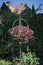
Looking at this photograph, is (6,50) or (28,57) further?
(6,50)

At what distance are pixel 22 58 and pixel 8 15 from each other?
3.74 metres

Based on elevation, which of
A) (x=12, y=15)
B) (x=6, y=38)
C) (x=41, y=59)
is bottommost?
(x=41, y=59)

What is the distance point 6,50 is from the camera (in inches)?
497

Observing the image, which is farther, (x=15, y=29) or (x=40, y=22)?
(x=40, y=22)

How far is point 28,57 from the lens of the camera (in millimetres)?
9828

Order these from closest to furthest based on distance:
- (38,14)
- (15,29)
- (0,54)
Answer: (15,29)
(0,54)
(38,14)

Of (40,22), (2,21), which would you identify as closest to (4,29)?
(2,21)

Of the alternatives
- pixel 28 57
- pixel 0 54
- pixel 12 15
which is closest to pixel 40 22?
pixel 12 15

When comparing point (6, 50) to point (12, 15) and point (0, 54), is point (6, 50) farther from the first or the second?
point (12, 15)

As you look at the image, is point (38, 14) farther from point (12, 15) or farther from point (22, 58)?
point (22, 58)

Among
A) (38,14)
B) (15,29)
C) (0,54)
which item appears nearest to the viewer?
(15,29)

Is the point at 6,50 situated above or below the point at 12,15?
below

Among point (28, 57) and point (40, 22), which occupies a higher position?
point (40, 22)

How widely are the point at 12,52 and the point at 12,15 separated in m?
1.66
